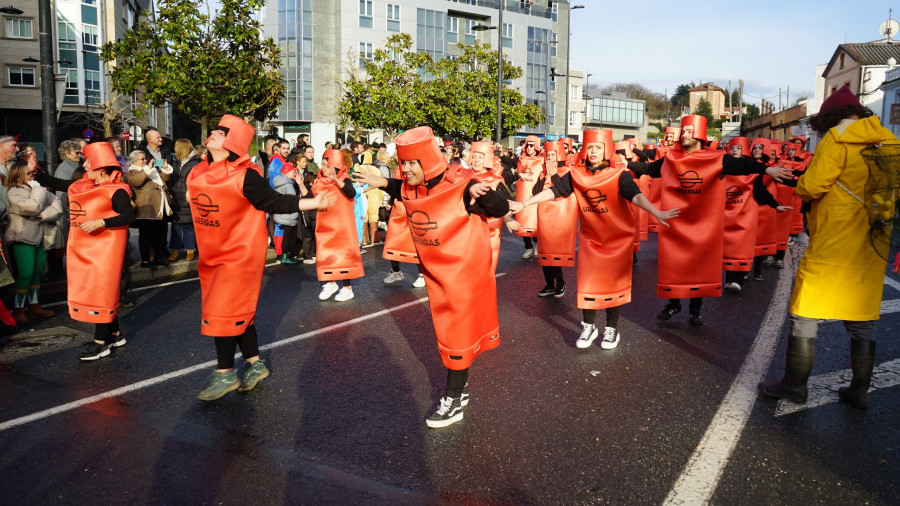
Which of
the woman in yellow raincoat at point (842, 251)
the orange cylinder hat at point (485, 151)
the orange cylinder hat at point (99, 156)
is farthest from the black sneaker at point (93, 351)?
the woman in yellow raincoat at point (842, 251)

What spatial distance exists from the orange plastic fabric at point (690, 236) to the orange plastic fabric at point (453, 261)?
3349 millimetres

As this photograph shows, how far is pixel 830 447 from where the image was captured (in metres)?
4.24

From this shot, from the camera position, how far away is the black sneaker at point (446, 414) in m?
4.59

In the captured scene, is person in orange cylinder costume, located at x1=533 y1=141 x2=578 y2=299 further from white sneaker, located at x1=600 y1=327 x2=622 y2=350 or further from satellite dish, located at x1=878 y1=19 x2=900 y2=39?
satellite dish, located at x1=878 y1=19 x2=900 y2=39

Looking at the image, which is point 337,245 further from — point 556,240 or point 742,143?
point 742,143

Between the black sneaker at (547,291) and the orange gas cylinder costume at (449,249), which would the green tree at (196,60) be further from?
the orange gas cylinder costume at (449,249)

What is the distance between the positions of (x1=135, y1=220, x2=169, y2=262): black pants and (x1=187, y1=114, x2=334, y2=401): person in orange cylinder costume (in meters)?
5.74

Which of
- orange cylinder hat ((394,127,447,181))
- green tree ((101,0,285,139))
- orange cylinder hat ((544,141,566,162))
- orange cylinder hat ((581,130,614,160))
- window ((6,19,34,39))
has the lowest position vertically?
orange cylinder hat ((394,127,447,181))

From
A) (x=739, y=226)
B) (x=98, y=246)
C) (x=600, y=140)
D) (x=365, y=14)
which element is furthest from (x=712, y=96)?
(x=98, y=246)

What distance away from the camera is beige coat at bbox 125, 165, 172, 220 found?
9906 millimetres

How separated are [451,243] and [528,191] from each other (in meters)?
7.97

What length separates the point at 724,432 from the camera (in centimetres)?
449

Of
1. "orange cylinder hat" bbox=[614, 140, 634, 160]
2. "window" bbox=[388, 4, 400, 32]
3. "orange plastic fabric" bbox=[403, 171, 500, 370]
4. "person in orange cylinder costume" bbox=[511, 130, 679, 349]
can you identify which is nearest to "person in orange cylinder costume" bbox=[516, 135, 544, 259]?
"orange cylinder hat" bbox=[614, 140, 634, 160]

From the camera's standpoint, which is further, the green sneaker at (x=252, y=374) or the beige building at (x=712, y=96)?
the beige building at (x=712, y=96)
